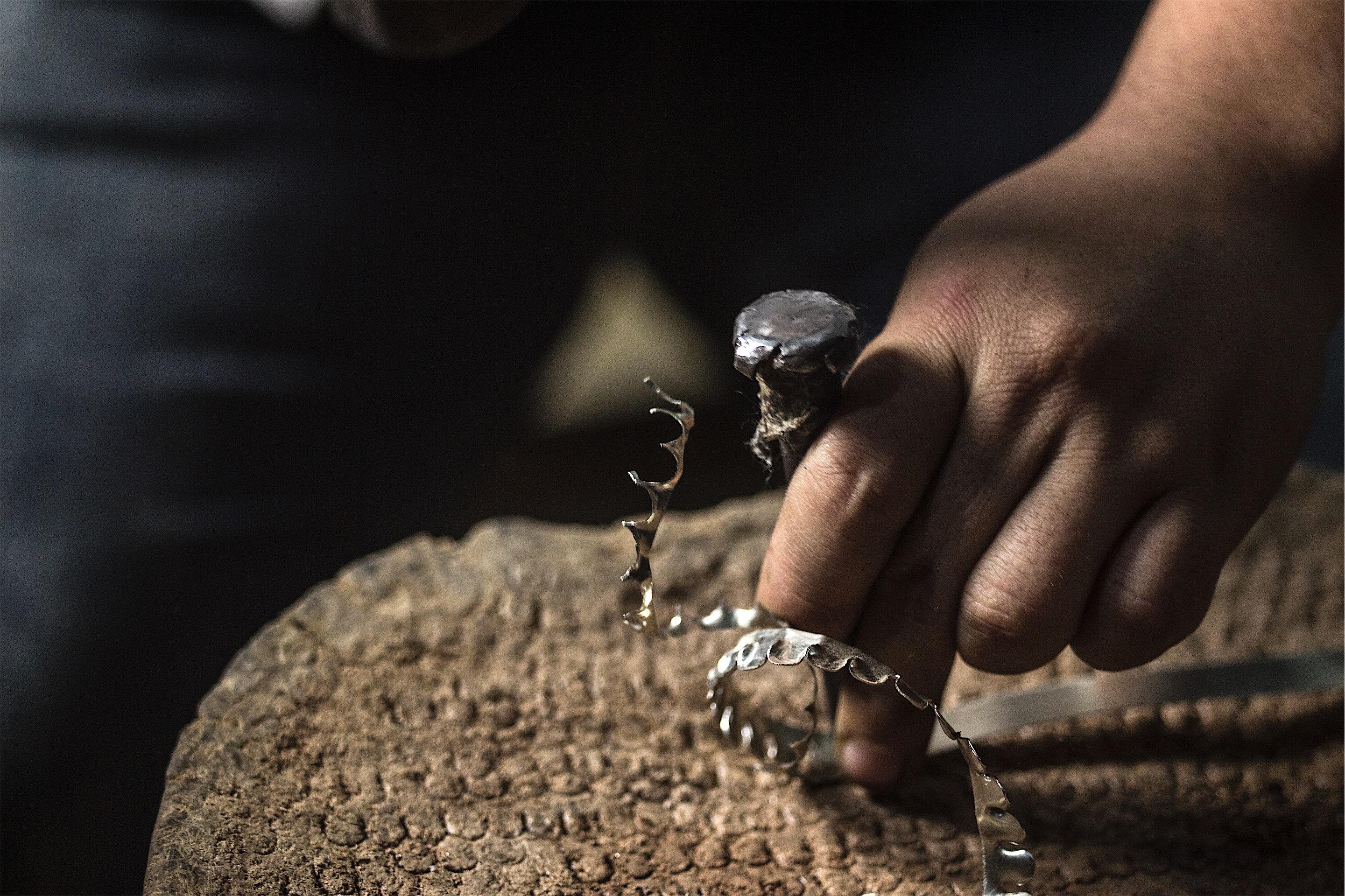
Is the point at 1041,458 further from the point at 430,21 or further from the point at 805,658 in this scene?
the point at 430,21

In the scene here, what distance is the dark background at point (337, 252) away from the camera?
0.58m

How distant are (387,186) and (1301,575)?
A: 2.12ft

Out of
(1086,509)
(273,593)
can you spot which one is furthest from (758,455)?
(273,593)

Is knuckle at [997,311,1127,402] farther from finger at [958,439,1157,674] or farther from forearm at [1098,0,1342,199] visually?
forearm at [1098,0,1342,199]

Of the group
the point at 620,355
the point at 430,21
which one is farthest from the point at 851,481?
the point at 620,355

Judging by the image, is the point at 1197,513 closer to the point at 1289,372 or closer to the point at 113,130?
the point at 1289,372

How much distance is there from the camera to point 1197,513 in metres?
0.44

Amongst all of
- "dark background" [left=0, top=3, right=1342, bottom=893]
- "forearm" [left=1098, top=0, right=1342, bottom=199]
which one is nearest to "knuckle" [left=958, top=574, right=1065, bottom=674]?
"dark background" [left=0, top=3, right=1342, bottom=893]

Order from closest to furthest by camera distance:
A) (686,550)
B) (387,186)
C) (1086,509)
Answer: (1086,509), (686,550), (387,186)

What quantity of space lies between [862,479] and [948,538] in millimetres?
53

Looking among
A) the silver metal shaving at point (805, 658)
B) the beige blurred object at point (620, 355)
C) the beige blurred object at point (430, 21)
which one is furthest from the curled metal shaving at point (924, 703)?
the beige blurred object at point (620, 355)

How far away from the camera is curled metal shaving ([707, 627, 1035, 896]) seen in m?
0.41

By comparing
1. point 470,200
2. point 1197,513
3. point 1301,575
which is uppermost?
point 470,200

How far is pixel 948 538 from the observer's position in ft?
1.43
